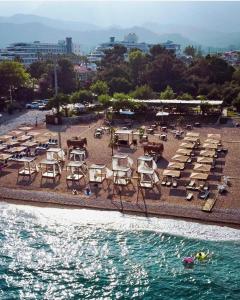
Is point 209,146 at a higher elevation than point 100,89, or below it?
higher

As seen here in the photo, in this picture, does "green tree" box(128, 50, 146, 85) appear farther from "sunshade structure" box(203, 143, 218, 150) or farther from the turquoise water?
the turquoise water

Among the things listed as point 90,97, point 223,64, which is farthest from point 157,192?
point 223,64

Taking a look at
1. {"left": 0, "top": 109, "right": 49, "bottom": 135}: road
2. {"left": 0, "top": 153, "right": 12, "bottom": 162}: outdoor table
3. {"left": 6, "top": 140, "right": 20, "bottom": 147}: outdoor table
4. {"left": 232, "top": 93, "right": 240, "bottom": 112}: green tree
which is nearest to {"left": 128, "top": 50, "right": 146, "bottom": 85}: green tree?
{"left": 0, "top": 109, "right": 49, "bottom": 135}: road

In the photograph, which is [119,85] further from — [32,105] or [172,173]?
[172,173]

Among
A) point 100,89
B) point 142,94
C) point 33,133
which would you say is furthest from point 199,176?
point 100,89

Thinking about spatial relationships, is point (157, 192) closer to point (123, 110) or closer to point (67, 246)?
point (67, 246)

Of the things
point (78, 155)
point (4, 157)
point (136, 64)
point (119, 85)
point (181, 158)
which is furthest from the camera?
point (136, 64)

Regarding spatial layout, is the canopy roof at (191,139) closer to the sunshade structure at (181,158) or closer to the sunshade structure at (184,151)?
the sunshade structure at (184,151)

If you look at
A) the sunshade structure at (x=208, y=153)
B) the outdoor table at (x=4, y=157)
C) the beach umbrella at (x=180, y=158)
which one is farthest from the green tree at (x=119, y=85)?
the beach umbrella at (x=180, y=158)
